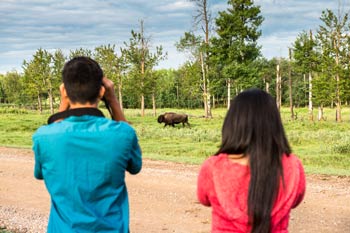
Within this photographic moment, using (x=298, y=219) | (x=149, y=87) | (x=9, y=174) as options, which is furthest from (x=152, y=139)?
(x=149, y=87)

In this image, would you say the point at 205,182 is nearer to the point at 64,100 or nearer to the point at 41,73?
the point at 64,100

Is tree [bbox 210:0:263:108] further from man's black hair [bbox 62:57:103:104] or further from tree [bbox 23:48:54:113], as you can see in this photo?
man's black hair [bbox 62:57:103:104]

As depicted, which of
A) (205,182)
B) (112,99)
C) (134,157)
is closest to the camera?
(205,182)

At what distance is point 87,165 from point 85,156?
0.16ft

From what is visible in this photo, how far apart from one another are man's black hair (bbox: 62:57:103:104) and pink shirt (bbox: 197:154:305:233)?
75cm

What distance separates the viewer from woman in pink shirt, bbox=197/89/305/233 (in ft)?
7.16

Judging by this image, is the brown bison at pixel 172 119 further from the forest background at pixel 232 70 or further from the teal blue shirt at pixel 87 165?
the teal blue shirt at pixel 87 165

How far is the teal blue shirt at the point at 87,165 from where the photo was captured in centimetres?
242

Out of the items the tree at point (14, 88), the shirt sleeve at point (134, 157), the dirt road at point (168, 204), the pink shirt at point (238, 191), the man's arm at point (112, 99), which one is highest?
the tree at point (14, 88)

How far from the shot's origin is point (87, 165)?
2436 millimetres

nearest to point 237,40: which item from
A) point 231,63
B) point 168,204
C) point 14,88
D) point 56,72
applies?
point 231,63

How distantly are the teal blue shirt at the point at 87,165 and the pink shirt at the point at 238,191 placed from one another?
0.50 metres

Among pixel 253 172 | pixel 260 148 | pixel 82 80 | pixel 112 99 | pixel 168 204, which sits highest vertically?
pixel 82 80

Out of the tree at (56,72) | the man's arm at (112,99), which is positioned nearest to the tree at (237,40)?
the tree at (56,72)
